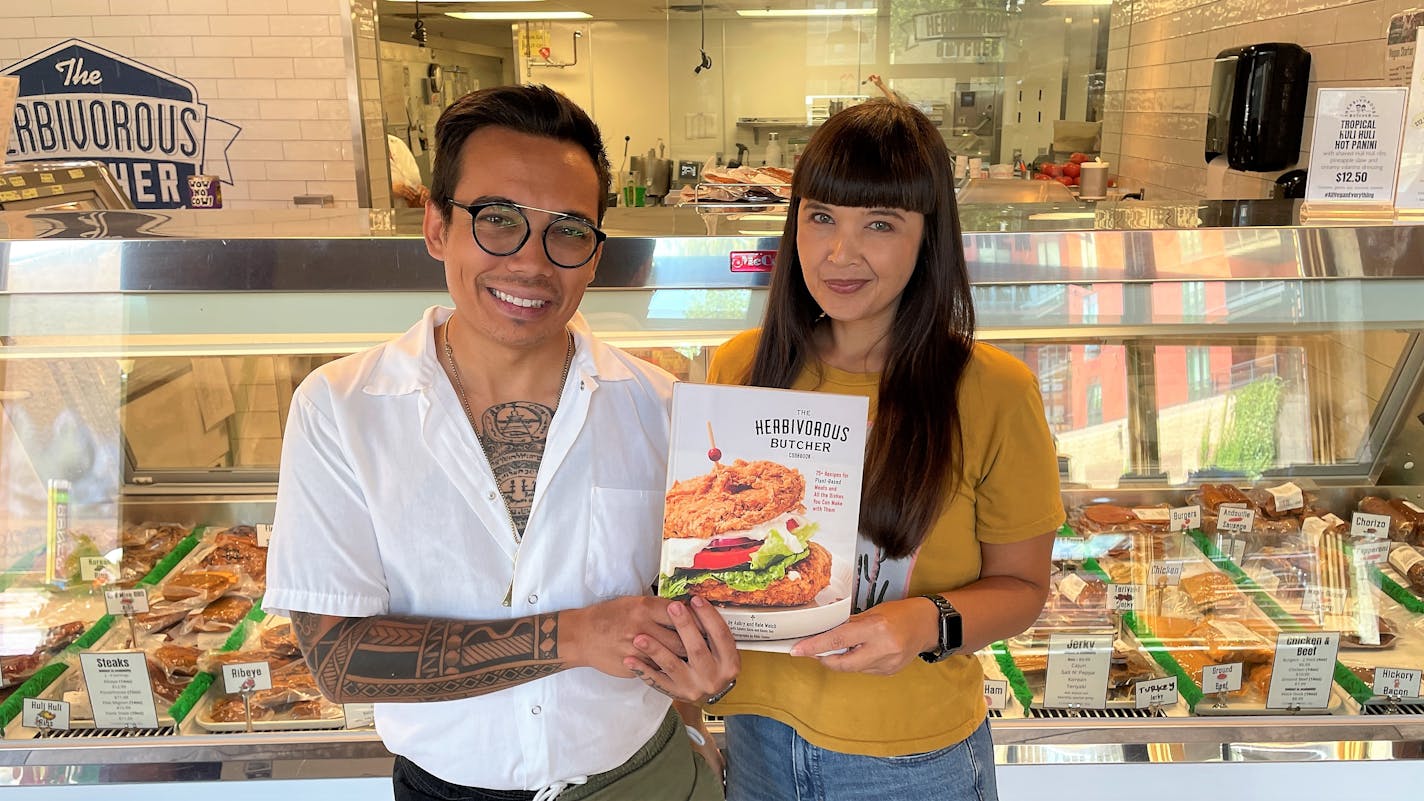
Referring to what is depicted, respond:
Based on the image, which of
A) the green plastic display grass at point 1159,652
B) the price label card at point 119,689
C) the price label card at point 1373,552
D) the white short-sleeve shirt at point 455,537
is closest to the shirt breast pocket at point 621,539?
the white short-sleeve shirt at point 455,537

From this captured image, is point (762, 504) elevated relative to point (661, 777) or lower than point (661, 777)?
elevated

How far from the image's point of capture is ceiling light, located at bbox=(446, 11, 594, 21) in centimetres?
906

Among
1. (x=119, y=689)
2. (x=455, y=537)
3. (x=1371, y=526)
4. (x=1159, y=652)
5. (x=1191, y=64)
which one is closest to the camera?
(x=455, y=537)

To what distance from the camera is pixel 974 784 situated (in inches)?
54.8

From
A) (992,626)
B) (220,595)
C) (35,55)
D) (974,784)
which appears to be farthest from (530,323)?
(35,55)

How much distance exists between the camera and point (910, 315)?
1380 millimetres

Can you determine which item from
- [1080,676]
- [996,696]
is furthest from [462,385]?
[1080,676]

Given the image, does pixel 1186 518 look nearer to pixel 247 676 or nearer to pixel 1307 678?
pixel 1307 678

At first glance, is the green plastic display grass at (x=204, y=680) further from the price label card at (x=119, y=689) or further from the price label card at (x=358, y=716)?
the price label card at (x=358, y=716)

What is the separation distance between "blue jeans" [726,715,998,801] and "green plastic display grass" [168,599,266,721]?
103 cm

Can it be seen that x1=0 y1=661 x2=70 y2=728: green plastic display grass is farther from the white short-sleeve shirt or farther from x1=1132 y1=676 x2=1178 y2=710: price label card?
x1=1132 y1=676 x2=1178 y2=710: price label card

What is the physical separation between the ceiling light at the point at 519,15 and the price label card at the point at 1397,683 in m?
8.75

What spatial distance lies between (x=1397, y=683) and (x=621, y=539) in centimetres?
171

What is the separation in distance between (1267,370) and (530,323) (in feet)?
6.21
